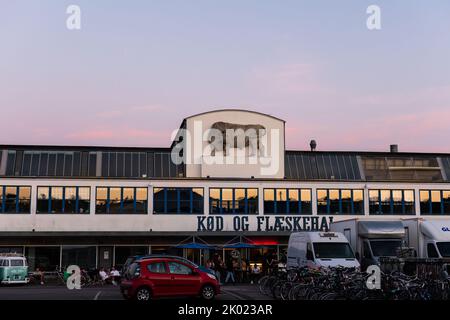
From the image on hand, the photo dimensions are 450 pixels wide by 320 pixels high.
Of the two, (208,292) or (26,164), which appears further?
(26,164)

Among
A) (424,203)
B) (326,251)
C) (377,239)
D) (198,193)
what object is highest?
(198,193)

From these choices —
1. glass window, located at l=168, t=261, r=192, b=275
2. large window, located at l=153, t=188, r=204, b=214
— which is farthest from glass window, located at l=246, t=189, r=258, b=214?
glass window, located at l=168, t=261, r=192, b=275

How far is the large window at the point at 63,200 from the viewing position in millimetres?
41594

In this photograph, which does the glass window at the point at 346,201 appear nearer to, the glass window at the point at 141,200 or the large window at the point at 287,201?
the large window at the point at 287,201

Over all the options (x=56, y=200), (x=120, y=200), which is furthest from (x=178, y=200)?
(x=56, y=200)

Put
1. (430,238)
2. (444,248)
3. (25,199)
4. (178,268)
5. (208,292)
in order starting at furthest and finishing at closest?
(25,199) < (430,238) < (444,248) < (208,292) < (178,268)

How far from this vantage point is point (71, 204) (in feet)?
137

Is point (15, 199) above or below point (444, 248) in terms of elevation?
above

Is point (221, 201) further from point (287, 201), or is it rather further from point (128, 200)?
point (128, 200)

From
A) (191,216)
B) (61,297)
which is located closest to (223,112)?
(191,216)

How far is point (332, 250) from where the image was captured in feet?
91.2

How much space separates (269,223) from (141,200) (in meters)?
8.54

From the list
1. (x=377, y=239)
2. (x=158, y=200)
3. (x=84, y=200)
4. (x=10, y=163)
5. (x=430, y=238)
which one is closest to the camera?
(x=430, y=238)

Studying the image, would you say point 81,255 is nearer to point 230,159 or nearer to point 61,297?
point 230,159
